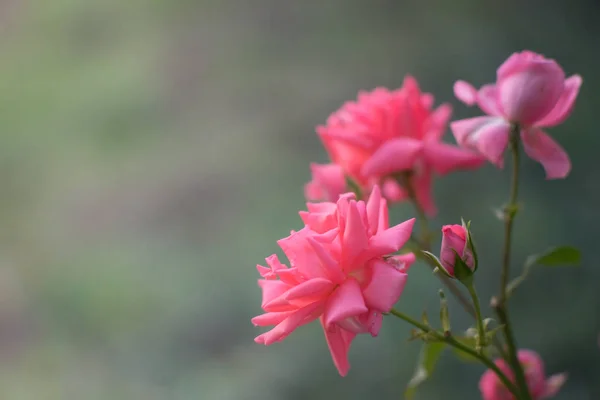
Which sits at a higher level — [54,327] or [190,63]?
[190,63]

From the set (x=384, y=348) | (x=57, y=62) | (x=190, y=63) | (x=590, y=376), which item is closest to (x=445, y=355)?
(x=384, y=348)

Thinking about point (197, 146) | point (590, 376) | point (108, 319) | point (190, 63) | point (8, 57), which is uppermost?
point (8, 57)

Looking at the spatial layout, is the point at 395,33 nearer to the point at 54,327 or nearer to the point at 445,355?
the point at 445,355

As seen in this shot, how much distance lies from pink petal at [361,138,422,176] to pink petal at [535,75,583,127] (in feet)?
0.36

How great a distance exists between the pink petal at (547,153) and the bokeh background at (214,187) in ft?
1.69

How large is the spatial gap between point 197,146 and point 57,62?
11.0 inches

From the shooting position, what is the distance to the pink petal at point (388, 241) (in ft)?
1.18

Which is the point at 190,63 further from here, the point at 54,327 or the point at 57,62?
the point at 54,327

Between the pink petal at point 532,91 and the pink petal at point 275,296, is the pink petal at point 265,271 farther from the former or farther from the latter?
the pink petal at point 532,91

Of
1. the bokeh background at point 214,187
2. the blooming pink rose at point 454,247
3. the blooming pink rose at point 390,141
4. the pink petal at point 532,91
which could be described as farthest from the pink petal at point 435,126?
the bokeh background at point 214,187

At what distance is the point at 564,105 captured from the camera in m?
0.47

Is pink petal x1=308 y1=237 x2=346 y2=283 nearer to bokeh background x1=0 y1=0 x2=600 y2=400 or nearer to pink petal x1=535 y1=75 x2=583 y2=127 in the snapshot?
pink petal x1=535 y1=75 x2=583 y2=127

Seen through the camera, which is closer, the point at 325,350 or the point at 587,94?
the point at 325,350

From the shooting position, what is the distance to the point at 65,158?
981 mm
